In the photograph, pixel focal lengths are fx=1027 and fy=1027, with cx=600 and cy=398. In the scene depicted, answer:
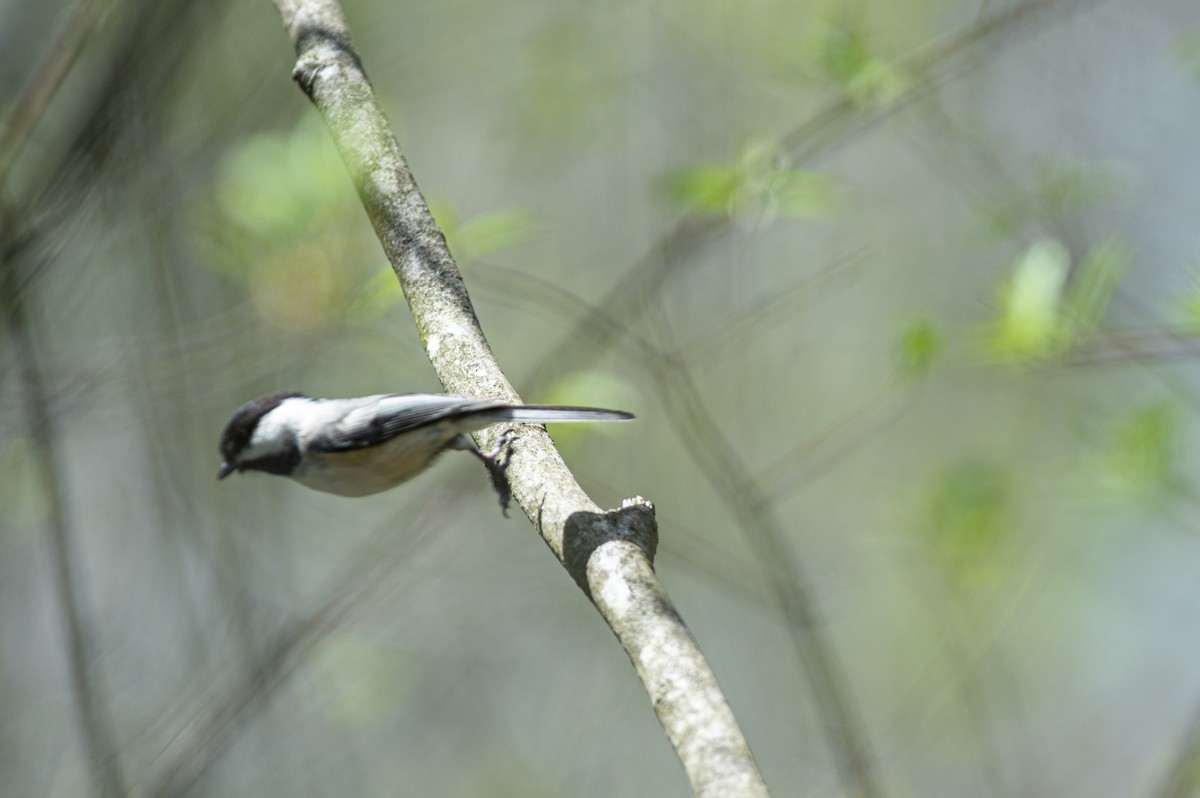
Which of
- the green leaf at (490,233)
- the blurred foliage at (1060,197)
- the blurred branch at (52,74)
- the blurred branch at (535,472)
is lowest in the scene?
the blurred branch at (535,472)

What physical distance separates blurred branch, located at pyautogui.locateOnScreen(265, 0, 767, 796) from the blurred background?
800 mm

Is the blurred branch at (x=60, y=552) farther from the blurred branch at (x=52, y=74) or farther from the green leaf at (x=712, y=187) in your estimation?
the green leaf at (x=712, y=187)

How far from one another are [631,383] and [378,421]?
11.9 feet

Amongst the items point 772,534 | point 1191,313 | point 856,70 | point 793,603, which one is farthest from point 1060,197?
point 793,603

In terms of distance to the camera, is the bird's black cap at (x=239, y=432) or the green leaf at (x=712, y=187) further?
the green leaf at (x=712, y=187)

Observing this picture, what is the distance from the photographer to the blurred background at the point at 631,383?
12.6 ft

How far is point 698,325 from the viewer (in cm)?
615

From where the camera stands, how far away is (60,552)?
3.67 m

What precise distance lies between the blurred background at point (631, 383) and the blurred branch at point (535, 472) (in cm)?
80

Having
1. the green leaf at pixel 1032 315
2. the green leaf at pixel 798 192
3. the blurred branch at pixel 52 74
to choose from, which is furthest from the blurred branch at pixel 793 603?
the blurred branch at pixel 52 74

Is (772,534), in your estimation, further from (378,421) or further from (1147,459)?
(378,421)

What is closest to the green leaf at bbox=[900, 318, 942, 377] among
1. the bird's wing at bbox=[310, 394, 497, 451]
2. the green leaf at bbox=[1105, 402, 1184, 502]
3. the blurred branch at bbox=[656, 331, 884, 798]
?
the blurred branch at bbox=[656, 331, 884, 798]

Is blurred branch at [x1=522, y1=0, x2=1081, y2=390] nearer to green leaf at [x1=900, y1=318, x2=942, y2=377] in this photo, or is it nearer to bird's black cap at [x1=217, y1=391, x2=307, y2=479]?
green leaf at [x1=900, y1=318, x2=942, y2=377]

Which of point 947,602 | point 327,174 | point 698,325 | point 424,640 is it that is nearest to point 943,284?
point 698,325
